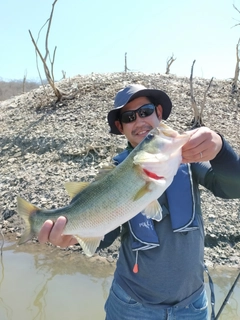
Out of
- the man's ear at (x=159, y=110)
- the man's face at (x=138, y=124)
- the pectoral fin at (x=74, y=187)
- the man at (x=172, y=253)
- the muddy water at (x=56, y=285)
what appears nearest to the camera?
the man at (x=172, y=253)

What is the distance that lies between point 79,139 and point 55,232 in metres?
7.82

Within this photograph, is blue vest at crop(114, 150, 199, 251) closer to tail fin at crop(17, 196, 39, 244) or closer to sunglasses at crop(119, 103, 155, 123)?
sunglasses at crop(119, 103, 155, 123)

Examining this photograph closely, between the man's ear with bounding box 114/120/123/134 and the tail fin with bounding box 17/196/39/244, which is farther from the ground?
the man's ear with bounding box 114/120/123/134

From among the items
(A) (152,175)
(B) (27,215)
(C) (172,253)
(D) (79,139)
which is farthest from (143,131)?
(D) (79,139)

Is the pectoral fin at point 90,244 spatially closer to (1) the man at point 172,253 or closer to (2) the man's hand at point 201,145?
(1) the man at point 172,253

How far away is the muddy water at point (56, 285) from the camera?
4.91m

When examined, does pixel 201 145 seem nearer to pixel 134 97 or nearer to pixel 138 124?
pixel 138 124

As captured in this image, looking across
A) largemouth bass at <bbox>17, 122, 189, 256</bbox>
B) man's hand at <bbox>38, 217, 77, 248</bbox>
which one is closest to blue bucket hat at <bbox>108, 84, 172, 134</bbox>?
largemouth bass at <bbox>17, 122, 189, 256</bbox>

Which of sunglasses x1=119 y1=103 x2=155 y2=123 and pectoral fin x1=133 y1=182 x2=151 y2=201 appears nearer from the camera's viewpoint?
pectoral fin x1=133 y1=182 x2=151 y2=201

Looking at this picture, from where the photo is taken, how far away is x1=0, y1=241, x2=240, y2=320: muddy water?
4906 mm

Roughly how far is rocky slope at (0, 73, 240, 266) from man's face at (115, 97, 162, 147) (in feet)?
13.6

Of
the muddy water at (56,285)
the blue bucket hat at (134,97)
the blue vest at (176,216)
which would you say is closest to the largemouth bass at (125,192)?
the blue vest at (176,216)

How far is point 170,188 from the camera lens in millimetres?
2428

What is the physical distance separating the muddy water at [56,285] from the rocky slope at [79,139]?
430 mm
